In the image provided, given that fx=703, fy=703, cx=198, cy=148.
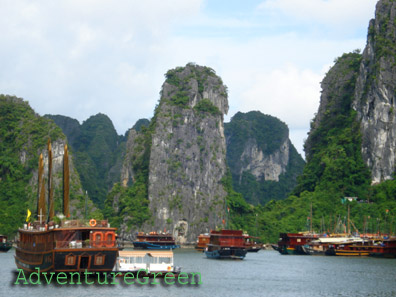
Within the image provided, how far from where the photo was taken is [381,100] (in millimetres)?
125562

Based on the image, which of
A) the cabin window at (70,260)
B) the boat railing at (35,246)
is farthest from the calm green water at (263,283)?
the boat railing at (35,246)

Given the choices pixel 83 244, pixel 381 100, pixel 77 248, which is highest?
pixel 381 100

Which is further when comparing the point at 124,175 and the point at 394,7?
the point at 124,175

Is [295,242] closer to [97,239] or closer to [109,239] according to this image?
[109,239]

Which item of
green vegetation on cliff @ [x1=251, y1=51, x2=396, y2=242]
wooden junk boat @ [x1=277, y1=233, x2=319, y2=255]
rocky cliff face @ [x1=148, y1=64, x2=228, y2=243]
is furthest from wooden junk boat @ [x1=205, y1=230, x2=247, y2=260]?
rocky cliff face @ [x1=148, y1=64, x2=228, y2=243]

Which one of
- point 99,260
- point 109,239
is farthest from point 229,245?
point 99,260

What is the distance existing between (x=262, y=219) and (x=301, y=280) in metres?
77.9

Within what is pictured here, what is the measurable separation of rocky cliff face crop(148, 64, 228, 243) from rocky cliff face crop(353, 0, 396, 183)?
31892mm

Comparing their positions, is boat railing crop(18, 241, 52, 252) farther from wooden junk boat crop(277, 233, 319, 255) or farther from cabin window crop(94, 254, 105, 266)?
wooden junk boat crop(277, 233, 319, 255)

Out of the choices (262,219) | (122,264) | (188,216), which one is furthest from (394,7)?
(122,264)

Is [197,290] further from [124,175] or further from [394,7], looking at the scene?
[124,175]

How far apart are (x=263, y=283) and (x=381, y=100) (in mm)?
76992

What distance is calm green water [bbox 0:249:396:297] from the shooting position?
45.8 metres

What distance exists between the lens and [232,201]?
472 ft
